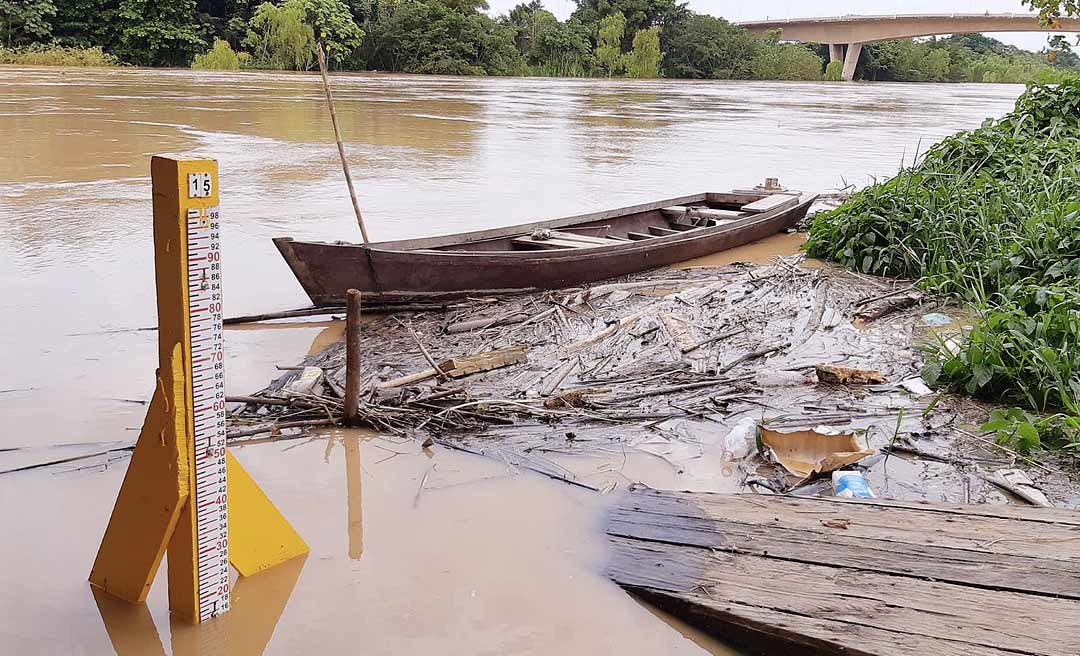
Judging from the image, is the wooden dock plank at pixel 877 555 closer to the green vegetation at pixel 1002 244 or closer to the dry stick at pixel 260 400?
the green vegetation at pixel 1002 244

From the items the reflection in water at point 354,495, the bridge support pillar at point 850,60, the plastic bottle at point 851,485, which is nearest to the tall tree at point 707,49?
the bridge support pillar at point 850,60

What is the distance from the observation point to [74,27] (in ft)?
144

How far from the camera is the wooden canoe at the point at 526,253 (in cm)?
727

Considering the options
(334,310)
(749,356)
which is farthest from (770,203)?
(334,310)

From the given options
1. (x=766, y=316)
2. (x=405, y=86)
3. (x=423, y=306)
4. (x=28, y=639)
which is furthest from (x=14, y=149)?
(x=405, y=86)

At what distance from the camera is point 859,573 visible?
10.6 ft

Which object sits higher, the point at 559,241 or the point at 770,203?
the point at 770,203

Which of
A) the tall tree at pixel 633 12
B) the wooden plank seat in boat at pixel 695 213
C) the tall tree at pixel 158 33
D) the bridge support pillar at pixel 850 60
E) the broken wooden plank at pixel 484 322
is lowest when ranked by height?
the broken wooden plank at pixel 484 322

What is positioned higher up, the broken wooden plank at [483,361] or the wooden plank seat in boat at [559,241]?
the wooden plank seat in boat at [559,241]

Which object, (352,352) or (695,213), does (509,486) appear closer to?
(352,352)

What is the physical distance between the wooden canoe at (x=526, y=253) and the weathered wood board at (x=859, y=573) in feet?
13.0

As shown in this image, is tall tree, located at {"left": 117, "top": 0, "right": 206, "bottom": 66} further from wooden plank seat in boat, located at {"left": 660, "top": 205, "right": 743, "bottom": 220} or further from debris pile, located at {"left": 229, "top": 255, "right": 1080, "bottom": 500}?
debris pile, located at {"left": 229, "top": 255, "right": 1080, "bottom": 500}

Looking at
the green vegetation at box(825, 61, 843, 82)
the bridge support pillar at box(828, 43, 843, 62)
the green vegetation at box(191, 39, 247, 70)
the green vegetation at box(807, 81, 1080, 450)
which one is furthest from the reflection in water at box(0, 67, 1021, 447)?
the bridge support pillar at box(828, 43, 843, 62)

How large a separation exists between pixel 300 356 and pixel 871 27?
220ft
